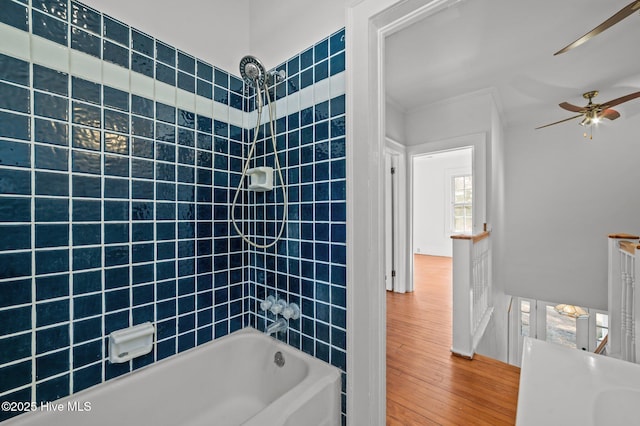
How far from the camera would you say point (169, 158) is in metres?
1.26

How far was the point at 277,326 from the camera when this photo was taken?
1.37 m

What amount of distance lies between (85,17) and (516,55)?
3.12m

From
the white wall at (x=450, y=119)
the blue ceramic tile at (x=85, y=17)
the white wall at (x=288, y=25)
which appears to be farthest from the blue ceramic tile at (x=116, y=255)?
the white wall at (x=450, y=119)

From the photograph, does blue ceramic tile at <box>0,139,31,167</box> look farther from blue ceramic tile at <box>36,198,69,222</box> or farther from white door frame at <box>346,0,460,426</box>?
white door frame at <box>346,0,460,426</box>

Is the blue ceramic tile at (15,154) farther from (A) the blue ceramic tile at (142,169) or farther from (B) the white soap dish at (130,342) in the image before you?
(B) the white soap dish at (130,342)

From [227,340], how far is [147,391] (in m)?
0.39

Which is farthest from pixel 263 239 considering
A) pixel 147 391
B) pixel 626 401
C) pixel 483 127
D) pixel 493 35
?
pixel 483 127

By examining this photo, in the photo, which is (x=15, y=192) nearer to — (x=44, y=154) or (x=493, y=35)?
(x=44, y=154)

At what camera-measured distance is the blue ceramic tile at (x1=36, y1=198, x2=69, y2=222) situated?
0.94 meters

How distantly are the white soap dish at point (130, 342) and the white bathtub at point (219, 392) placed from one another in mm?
90

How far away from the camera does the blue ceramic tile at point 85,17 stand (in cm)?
101

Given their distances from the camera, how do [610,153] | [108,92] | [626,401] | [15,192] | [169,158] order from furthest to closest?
1. [610,153]
2. [169,158]
3. [108,92]
4. [15,192]
5. [626,401]

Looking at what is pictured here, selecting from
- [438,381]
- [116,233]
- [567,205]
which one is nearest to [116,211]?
[116,233]

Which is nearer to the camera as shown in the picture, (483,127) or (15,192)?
(15,192)
